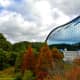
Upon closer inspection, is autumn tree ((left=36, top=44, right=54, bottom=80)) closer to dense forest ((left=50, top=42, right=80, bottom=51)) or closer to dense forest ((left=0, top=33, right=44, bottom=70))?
dense forest ((left=50, top=42, right=80, bottom=51))

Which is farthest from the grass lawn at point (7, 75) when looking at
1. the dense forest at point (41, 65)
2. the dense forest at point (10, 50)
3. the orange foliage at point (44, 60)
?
the orange foliage at point (44, 60)

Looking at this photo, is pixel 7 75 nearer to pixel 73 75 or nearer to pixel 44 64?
pixel 44 64

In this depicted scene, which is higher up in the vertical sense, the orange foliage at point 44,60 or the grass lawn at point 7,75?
the orange foliage at point 44,60

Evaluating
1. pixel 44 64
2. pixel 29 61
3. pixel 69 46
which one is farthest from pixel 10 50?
pixel 44 64

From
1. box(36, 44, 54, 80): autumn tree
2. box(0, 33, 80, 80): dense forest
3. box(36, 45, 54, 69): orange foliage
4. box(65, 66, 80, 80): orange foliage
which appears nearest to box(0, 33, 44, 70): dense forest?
box(0, 33, 80, 80): dense forest

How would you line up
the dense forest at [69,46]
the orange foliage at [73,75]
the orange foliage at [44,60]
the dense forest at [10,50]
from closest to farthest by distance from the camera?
the orange foliage at [73,75] → the orange foliage at [44,60] → the dense forest at [69,46] → the dense forest at [10,50]

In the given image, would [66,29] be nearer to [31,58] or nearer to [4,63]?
[31,58]

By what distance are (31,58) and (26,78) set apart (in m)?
11.9

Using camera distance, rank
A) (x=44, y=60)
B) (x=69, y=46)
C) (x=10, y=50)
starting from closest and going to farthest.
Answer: (x=44, y=60)
(x=69, y=46)
(x=10, y=50)

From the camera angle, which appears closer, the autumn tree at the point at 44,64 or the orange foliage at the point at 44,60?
the autumn tree at the point at 44,64

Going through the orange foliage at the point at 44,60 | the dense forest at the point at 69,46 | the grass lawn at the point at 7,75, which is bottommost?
the grass lawn at the point at 7,75

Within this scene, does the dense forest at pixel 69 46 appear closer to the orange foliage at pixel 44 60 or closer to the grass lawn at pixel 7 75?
the grass lawn at pixel 7 75

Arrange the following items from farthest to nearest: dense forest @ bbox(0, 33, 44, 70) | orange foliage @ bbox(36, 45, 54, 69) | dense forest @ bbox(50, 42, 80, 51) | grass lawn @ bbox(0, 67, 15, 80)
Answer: dense forest @ bbox(0, 33, 44, 70) < dense forest @ bbox(50, 42, 80, 51) < grass lawn @ bbox(0, 67, 15, 80) < orange foliage @ bbox(36, 45, 54, 69)

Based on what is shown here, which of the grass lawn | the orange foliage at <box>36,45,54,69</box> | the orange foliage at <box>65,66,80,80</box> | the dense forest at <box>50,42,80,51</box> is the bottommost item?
the orange foliage at <box>65,66,80,80</box>
